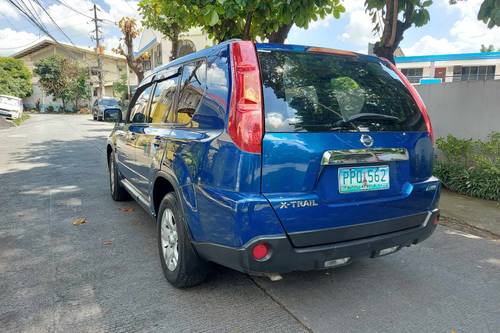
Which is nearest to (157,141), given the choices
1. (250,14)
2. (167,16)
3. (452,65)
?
(250,14)

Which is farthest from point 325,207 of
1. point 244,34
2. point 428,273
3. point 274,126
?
point 244,34

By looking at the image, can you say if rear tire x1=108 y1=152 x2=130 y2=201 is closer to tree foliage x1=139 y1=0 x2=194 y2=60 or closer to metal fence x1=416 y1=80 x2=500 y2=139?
tree foliage x1=139 y1=0 x2=194 y2=60

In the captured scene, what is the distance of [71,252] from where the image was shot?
383 centimetres

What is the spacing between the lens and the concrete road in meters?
2.59

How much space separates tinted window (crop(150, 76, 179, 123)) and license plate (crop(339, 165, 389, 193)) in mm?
1539

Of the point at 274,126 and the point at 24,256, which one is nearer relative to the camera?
the point at 274,126

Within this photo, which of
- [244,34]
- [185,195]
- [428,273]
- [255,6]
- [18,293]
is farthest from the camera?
[244,34]

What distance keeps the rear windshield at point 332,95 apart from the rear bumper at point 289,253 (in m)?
0.72

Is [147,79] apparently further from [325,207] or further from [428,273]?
[428,273]

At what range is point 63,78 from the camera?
129 feet

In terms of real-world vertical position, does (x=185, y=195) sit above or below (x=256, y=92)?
below

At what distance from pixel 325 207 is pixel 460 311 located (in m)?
1.37

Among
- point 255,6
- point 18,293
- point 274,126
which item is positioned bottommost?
point 18,293

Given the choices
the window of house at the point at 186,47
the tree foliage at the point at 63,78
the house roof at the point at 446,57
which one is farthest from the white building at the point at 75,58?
the house roof at the point at 446,57
